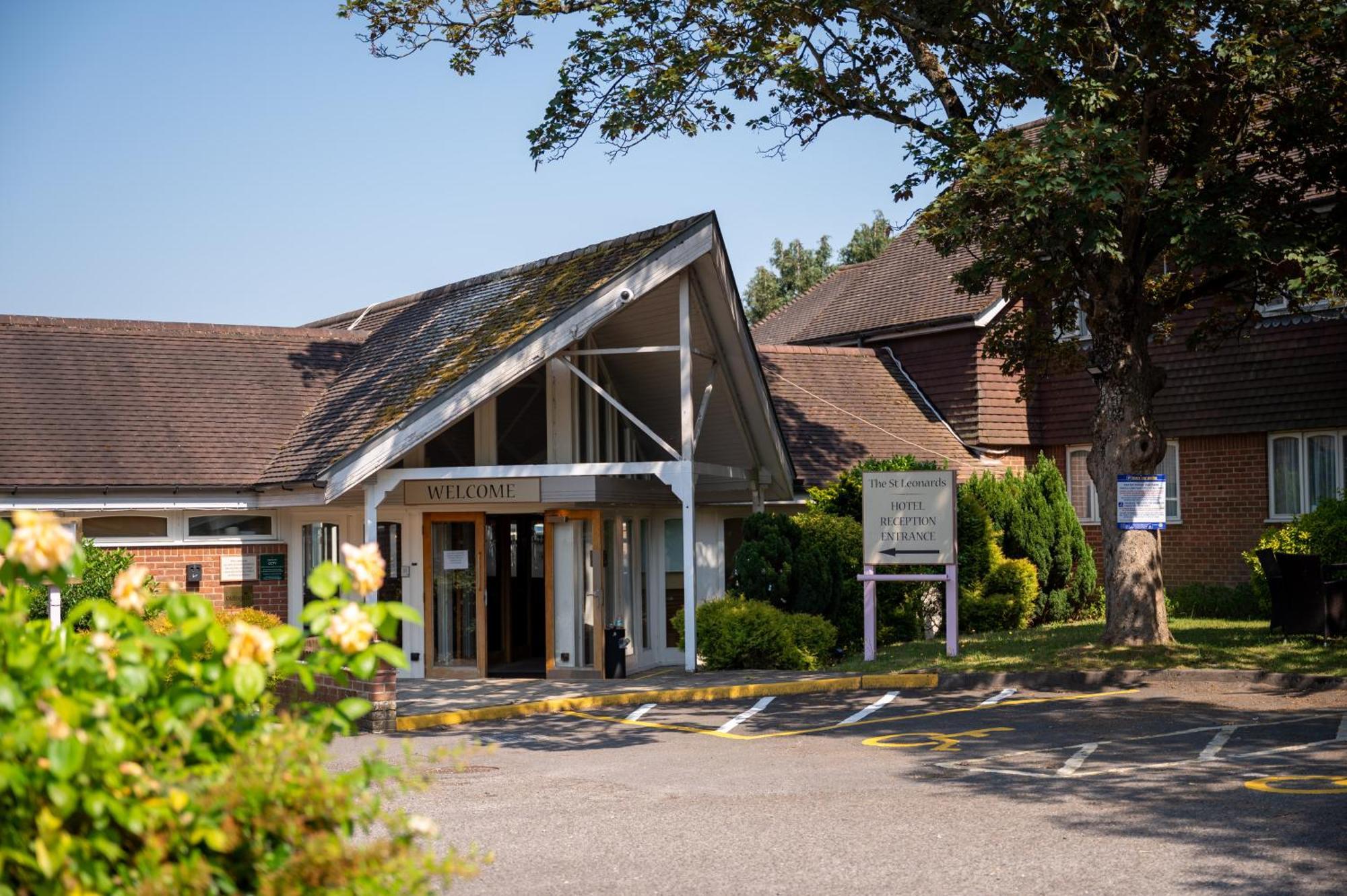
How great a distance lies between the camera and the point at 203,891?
12.2 feet

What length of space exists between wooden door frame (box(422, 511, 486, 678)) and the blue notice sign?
27.2 feet

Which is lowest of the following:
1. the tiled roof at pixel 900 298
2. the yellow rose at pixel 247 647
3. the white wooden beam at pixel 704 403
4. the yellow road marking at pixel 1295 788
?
the yellow road marking at pixel 1295 788

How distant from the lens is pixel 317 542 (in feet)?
68.1

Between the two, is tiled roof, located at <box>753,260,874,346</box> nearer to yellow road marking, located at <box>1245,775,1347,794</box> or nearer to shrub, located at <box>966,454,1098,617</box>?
shrub, located at <box>966,454,1098,617</box>

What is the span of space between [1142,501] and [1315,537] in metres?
4.94

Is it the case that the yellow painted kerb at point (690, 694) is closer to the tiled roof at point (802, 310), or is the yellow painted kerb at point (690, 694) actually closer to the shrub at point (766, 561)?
the shrub at point (766, 561)

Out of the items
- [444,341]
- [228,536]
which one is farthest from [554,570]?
[228,536]

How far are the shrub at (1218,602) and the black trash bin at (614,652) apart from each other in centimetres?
904

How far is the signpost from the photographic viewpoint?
61.6ft

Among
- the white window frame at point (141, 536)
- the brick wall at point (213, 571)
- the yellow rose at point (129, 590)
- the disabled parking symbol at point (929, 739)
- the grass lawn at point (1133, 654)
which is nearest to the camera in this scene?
the yellow rose at point (129, 590)

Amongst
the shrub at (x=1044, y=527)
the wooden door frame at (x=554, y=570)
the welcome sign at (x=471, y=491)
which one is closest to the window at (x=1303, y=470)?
the shrub at (x=1044, y=527)

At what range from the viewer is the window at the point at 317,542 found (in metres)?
20.6

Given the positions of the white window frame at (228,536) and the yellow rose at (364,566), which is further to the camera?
the white window frame at (228,536)

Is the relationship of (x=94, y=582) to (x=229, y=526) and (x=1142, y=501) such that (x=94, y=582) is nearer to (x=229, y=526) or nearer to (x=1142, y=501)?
(x=229, y=526)
